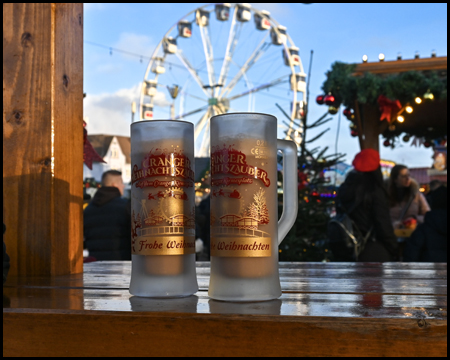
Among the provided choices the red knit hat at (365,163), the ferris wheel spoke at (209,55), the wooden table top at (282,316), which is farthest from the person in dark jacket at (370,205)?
the ferris wheel spoke at (209,55)

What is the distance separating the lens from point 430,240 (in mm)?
2623

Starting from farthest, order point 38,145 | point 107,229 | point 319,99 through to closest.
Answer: point 319,99 → point 107,229 → point 38,145

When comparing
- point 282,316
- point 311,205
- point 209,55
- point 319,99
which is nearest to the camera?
point 282,316

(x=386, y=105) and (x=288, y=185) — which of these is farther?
(x=386, y=105)

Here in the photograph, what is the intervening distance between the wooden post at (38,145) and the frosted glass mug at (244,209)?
0.47 metres

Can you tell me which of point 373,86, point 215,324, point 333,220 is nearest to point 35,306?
point 215,324

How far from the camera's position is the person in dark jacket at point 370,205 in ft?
8.60

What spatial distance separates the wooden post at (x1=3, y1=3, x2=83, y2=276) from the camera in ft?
2.91

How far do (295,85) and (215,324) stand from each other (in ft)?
37.6

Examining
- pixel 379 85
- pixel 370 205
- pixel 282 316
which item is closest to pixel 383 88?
pixel 379 85

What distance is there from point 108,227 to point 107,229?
11 millimetres

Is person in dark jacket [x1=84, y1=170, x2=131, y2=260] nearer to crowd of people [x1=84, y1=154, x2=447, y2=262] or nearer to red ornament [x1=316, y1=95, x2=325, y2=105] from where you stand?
crowd of people [x1=84, y1=154, x2=447, y2=262]

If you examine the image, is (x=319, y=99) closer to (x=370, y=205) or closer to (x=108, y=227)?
(x=370, y=205)

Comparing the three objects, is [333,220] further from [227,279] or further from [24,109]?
[227,279]
